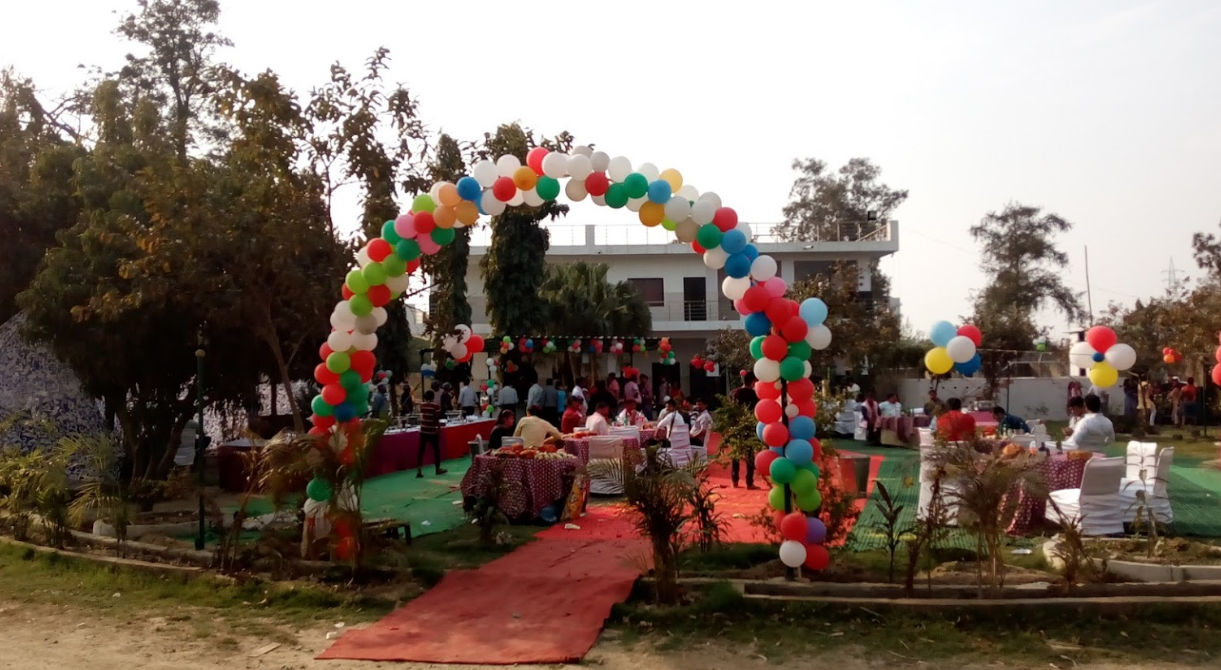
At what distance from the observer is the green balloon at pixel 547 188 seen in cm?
891

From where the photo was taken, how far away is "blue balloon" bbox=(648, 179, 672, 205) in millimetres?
8367

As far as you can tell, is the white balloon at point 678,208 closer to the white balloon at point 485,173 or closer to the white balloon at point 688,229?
the white balloon at point 688,229

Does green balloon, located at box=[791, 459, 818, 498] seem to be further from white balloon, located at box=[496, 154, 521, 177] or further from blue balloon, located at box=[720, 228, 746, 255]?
white balloon, located at box=[496, 154, 521, 177]

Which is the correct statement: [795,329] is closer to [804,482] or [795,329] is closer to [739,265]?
[739,265]

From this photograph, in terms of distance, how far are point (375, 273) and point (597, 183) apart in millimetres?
2345

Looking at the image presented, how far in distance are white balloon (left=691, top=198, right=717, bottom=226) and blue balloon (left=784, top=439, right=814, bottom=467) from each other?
1.97 metres

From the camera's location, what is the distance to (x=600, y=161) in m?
8.55

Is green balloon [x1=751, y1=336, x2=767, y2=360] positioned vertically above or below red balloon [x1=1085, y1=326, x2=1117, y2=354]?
below

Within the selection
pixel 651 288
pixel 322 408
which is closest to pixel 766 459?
pixel 322 408

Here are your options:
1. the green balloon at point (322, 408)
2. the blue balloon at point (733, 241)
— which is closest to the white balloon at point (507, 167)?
the blue balloon at point (733, 241)

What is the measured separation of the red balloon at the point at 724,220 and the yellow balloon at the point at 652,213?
47 cm

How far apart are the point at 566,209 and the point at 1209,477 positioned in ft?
55.0

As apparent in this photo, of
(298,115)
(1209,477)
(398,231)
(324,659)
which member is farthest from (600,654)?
(1209,477)

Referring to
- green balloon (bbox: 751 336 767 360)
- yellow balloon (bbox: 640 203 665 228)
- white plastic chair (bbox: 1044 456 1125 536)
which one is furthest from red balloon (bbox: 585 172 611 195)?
white plastic chair (bbox: 1044 456 1125 536)
